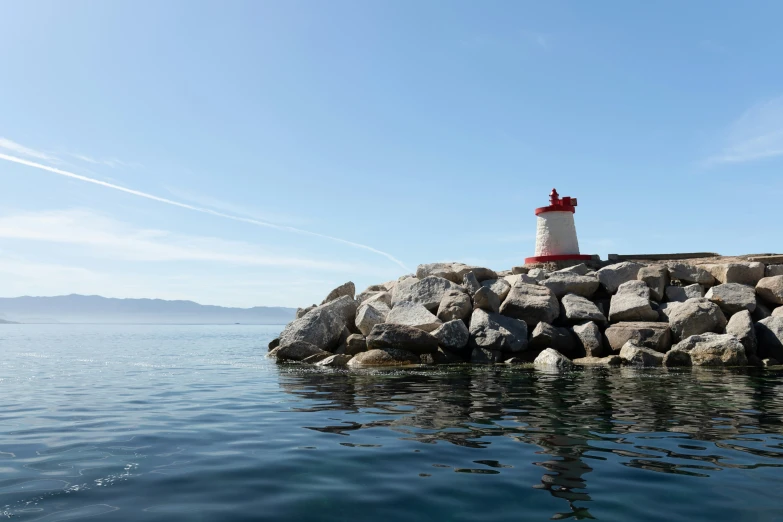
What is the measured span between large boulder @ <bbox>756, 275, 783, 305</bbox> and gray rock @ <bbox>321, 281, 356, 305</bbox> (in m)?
14.5

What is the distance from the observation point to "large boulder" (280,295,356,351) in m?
19.9

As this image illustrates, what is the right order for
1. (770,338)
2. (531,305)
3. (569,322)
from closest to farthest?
1. (770,338)
2. (531,305)
3. (569,322)

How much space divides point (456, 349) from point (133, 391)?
30.0ft

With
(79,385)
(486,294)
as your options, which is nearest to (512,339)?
(486,294)

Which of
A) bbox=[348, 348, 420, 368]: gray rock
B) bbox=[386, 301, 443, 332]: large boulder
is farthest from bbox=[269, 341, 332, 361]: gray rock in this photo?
bbox=[386, 301, 443, 332]: large boulder

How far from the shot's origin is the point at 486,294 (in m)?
18.2

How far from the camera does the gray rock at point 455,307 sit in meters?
18.7

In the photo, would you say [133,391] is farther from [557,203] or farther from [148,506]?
[557,203]

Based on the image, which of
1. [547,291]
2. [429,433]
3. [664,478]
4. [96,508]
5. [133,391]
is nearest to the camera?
[96,508]

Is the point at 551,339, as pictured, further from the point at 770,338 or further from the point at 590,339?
the point at 770,338

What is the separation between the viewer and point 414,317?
18.8 metres

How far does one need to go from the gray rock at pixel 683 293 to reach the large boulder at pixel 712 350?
3048 mm

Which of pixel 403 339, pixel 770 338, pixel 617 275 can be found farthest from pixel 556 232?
pixel 403 339

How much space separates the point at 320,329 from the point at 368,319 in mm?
1725
